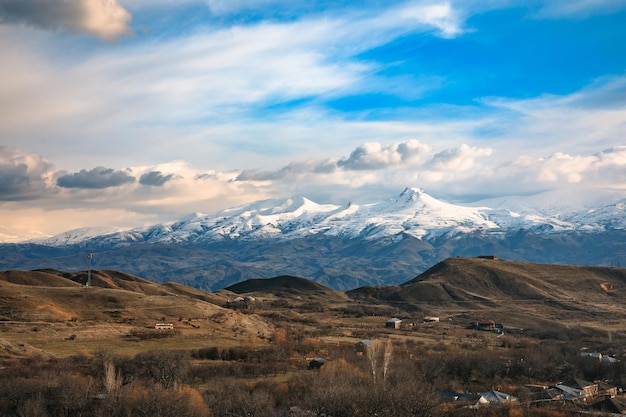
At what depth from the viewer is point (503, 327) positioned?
174 metres

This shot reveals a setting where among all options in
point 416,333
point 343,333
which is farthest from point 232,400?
point 416,333

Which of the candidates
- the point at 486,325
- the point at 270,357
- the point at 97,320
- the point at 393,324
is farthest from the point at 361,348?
the point at 486,325

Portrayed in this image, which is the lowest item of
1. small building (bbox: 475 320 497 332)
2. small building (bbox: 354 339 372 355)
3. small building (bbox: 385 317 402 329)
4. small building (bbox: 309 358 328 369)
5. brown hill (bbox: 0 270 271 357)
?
small building (bbox: 475 320 497 332)

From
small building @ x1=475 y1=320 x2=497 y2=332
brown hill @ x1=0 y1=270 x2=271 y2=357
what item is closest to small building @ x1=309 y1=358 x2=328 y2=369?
brown hill @ x1=0 y1=270 x2=271 y2=357

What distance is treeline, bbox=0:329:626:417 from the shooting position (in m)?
61.3

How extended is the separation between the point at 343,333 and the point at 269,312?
40.7m

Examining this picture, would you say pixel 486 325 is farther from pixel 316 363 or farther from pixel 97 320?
pixel 97 320

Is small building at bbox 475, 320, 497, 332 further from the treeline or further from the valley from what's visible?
the treeline

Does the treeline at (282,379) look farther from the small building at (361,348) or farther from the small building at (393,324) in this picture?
the small building at (393,324)

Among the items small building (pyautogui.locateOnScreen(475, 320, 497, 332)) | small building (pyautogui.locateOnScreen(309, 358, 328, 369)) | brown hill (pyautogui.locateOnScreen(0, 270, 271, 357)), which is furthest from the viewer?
small building (pyautogui.locateOnScreen(475, 320, 497, 332))

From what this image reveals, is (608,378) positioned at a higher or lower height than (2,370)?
lower

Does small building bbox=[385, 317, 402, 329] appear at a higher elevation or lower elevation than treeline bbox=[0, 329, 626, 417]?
lower

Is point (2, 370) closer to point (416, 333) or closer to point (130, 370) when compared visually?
point (130, 370)

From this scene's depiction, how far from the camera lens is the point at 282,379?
87.4m
